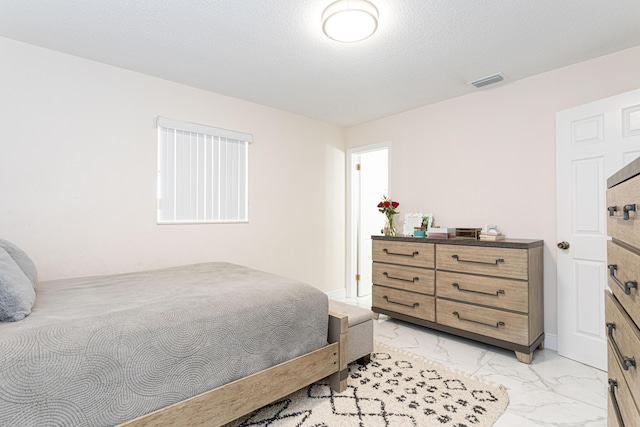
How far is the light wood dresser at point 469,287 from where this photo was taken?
2.49 m

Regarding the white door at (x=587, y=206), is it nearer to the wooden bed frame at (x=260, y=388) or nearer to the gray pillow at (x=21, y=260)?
the wooden bed frame at (x=260, y=388)

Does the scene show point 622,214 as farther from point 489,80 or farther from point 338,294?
point 338,294

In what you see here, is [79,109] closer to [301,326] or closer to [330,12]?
[330,12]

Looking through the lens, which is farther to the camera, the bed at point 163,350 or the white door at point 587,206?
the white door at point 587,206

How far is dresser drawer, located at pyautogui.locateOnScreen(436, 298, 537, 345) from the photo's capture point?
2.48 meters

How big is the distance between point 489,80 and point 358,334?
248 centimetres

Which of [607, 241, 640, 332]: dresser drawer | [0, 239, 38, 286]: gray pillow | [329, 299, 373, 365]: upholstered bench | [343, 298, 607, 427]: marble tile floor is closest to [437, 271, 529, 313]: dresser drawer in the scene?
[343, 298, 607, 427]: marble tile floor

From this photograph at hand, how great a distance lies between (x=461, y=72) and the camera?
109 inches

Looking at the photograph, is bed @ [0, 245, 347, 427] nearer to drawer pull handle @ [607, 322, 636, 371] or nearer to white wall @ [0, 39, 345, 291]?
white wall @ [0, 39, 345, 291]

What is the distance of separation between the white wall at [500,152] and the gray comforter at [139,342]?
6.82ft

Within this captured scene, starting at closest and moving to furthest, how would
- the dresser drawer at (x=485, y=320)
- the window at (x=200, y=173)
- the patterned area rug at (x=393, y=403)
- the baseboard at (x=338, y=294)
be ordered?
the patterned area rug at (x=393, y=403)
the dresser drawer at (x=485, y=320)
the window at (x=200, y=173)
the baseboard at (x=338, y=294)

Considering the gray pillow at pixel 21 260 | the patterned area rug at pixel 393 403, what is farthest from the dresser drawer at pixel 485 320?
the gray pillow at pixel 21 260

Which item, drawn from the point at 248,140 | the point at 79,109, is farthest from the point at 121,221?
the point at 248,140

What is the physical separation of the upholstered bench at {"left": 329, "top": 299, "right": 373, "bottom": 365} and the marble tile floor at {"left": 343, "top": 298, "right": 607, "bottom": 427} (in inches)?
21.8
